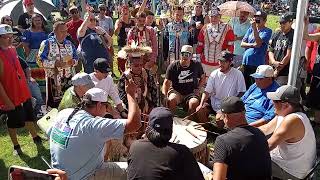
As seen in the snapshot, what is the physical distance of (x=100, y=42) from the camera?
754 cm

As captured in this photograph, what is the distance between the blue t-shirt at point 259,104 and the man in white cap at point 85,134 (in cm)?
228

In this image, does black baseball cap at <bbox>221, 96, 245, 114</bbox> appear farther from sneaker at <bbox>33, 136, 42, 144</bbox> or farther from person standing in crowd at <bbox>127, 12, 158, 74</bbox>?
person standing in crowd at <bbox>127, 12, 158, 74</bbox>

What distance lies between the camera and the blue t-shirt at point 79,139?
137 inches

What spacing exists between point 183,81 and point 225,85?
822 millimetres

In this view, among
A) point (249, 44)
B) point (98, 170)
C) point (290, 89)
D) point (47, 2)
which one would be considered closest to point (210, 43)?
point (249, 44)

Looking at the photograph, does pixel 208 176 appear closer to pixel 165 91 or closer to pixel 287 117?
pixel 287 117

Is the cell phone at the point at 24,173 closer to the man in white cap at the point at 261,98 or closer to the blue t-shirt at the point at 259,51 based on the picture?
the man in white cap at the point at 261,98

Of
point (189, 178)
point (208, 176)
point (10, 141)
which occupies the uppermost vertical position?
point (189, 178)

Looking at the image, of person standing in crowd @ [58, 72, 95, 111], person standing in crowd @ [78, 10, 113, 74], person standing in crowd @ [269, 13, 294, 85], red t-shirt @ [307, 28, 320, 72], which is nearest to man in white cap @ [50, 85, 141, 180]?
person standing in crowd @ [58, 72, 95, 111]

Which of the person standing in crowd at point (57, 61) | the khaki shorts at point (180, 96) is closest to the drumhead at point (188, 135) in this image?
Answer: the khaki shorts at point (180, 96)

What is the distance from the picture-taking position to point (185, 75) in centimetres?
671

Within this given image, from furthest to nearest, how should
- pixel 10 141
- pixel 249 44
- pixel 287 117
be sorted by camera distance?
pixel 249 44, pixel 10 141, pixel 287 117

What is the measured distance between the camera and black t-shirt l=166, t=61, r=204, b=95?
6.72 m

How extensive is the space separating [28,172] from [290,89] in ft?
8.36
